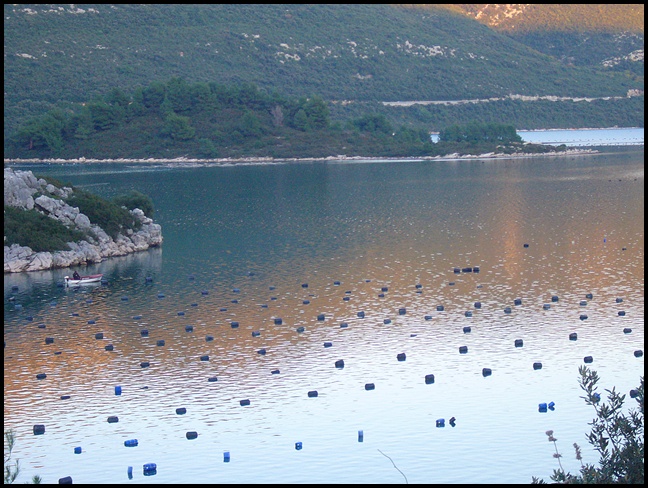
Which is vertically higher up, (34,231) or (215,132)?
(34,231)

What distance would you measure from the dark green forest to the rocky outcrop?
59529 mm

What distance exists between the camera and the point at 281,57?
483ft

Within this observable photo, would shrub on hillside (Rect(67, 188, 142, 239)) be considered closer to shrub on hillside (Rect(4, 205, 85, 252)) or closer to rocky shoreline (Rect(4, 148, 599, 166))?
shrub on hillside (Rect(4, 205, 85, 252))

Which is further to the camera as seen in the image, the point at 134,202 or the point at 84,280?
the point at 134,202

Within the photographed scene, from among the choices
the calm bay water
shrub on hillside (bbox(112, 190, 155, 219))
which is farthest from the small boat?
shrub on hillside (bbox(112, 190, 155, 219))

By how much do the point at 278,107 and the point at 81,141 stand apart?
2037 cm

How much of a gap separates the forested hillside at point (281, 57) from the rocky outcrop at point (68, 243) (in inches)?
2784

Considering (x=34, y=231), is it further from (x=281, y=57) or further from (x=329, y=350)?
(x=281, y=57)

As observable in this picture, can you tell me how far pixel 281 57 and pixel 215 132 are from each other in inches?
1665

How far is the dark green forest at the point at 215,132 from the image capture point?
105 meters

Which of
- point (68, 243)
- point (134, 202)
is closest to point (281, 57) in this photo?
point (134, 202)

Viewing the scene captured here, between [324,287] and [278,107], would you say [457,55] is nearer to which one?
[278,107]

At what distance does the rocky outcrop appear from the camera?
38938mm

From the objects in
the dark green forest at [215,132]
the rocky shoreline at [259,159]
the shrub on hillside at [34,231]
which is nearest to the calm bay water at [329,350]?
the shrub on hillside at [34,231]
